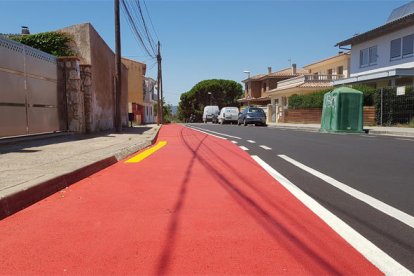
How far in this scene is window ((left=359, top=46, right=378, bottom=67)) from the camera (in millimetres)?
33844

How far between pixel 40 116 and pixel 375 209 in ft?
37.9

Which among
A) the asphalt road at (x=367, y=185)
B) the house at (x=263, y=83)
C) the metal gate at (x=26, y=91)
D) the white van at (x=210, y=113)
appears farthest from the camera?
the house at (x=263, y=83)

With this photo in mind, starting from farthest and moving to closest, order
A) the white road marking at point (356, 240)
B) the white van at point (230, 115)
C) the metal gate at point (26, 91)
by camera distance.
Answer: the white van at point (230, 115) < the metal gate at point (26, 91) < the white road marking at point (356, 240)

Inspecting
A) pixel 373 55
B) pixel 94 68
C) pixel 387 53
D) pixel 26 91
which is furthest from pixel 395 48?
pixel 26 91

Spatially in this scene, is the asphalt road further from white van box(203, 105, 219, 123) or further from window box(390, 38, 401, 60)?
white van box(203, 105, 219, 123)

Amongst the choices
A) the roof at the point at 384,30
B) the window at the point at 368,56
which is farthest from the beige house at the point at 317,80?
the window at the point at 368,56

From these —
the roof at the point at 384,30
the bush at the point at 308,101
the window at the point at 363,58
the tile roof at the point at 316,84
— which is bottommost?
the bush at the point at 308,101

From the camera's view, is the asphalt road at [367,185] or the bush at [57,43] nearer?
the asphalt road at [367,185]

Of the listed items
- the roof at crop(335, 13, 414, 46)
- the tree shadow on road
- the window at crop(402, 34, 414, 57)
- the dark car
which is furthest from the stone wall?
the window at crop(402, 34, 414, 57)

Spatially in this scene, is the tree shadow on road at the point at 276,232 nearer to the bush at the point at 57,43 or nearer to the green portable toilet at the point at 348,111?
the bush at the point at 57,43

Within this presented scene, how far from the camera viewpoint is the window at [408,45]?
96.3 feet

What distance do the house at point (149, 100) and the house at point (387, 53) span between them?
35.2 m

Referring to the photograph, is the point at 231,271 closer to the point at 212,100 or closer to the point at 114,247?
the point at 114,247

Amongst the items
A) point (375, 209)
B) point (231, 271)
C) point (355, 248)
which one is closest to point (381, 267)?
point (355, 248)
